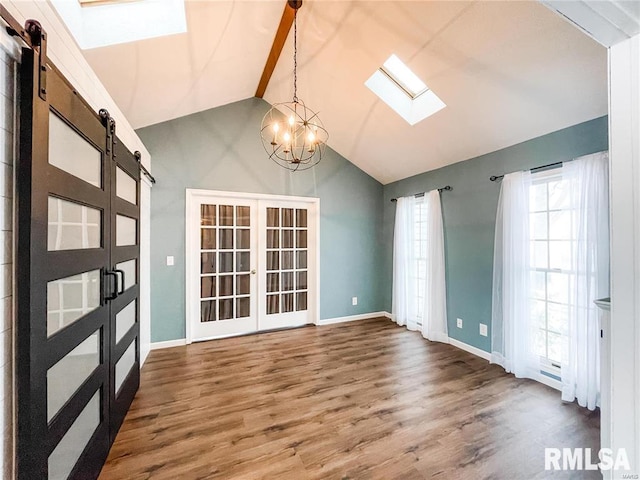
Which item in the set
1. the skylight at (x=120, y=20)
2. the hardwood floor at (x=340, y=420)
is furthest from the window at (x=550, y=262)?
the skylight at (x=120, y=20)

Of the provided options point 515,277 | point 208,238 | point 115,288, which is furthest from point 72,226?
point 515,277

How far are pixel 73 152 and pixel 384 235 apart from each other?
4284 mm

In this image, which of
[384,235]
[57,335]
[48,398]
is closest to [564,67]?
[384,235]

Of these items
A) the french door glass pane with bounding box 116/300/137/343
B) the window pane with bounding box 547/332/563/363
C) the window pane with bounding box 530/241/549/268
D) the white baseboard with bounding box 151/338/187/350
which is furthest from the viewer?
the white baseboard with bounding box 151/338/187/350

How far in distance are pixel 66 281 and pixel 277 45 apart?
2.81m

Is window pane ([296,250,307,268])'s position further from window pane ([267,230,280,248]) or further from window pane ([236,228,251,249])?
window pane ([236,228,251,249])

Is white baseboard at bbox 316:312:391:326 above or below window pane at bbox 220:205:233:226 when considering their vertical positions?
below

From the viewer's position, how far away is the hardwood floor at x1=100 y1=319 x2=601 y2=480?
1.66 meters

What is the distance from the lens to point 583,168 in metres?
2.29

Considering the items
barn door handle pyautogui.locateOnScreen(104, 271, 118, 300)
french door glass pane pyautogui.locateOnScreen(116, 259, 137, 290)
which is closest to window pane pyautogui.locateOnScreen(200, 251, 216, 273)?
french door glass pane pyautogui.locateOnScreen(116, 259, 137, 290)

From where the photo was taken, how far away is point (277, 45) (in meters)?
2.83

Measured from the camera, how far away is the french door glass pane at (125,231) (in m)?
1.96

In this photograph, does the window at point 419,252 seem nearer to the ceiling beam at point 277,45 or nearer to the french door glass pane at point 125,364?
the ceiling beam at point 277,45

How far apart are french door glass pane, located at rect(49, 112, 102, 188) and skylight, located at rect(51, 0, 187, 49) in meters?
0.91
